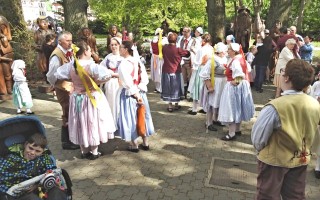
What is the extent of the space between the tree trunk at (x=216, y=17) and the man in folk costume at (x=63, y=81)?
8.11 meters

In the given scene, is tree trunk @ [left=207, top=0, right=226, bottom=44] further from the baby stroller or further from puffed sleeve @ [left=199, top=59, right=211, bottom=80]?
the baby stroller

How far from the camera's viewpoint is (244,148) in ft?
19.7

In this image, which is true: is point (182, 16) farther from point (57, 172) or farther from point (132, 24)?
point (57, 172)

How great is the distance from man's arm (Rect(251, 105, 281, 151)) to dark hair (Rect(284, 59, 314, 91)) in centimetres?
31

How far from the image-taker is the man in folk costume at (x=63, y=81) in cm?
547

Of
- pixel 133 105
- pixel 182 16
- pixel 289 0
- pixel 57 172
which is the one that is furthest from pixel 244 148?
pixel 182 16

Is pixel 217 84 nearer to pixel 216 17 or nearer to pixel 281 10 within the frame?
pixel 216 17

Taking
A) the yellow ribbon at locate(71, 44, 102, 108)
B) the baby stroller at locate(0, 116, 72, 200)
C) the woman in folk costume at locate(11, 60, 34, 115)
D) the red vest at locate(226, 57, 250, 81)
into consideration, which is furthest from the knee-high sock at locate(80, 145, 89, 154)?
the woman in folk costume at locate(11, 60, 34, 115)

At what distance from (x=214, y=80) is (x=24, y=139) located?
157 inches

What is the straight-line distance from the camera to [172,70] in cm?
775

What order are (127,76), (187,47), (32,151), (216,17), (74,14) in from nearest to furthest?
(32,151) → (127,76) → (187,47) → (74,14) → (216,17)

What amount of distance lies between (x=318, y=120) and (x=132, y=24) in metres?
15.1

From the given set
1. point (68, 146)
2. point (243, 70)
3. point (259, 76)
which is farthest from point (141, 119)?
point (259, 76)

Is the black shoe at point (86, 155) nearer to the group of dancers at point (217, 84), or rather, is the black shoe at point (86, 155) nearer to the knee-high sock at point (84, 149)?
the knee-high sock at point (84, 149)
